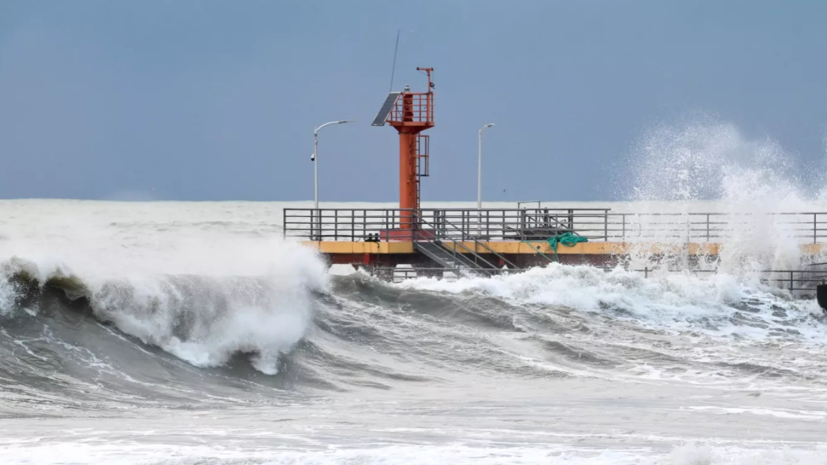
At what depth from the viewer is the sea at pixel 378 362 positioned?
10328 mm

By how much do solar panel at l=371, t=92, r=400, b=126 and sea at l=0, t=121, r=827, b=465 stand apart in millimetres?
7049

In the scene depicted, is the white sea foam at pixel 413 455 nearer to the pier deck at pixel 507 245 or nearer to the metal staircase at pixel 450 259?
the metal staircase at pixel 450 259

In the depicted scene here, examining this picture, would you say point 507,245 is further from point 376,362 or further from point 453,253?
point 376,362

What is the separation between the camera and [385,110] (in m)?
31.2

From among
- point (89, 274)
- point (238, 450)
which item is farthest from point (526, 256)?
point (238, 450)

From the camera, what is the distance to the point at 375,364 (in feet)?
56.4

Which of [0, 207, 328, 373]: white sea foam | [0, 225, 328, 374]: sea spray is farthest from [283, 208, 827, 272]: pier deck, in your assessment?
[0, 225, 328, 374]: sea spray

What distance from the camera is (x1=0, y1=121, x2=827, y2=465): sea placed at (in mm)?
10328

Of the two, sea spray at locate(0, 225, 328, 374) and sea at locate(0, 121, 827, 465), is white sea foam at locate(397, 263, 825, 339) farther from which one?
sea spray at locate(0, 225, 328, 374)

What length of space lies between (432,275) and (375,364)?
35.0 feet

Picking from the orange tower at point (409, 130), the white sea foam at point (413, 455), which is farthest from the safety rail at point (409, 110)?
the white sea foam at point (413, 455)

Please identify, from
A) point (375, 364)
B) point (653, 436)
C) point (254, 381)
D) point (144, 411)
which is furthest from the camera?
point (375, 364)

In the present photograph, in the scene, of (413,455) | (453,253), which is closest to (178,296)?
(413,455)

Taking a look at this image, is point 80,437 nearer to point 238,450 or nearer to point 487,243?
point 238,450
